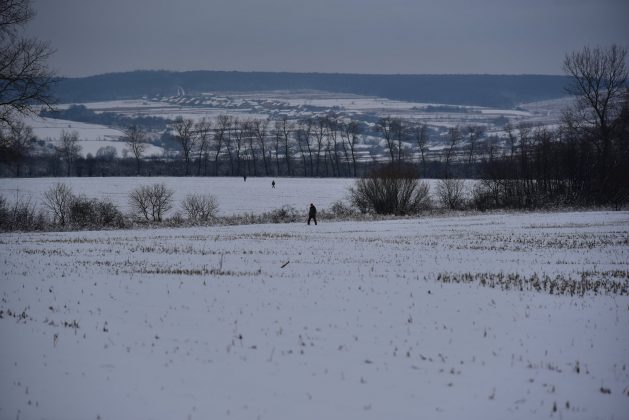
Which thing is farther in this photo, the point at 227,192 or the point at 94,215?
the point at 227,192

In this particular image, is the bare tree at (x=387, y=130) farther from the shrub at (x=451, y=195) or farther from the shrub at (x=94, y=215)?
the shrub at (x=94, y=215)

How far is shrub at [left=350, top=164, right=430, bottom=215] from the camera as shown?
52812 mm

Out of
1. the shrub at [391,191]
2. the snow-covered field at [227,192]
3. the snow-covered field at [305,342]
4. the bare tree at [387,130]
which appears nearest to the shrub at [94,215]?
the snow-covered field at [227,192]

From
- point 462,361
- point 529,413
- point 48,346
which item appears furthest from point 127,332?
point 529,413

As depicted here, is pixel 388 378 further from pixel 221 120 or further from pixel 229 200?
pixel 221 120

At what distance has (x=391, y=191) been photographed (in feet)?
174

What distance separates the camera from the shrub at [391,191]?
→ 173 feet

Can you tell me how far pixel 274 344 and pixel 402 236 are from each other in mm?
21821

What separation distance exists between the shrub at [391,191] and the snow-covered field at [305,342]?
33550mm

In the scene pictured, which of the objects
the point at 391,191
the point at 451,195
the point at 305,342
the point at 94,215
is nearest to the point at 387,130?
the point at 451,195

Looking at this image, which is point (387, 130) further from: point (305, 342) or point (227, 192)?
point (305, 342)

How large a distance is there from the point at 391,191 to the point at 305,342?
4326cm

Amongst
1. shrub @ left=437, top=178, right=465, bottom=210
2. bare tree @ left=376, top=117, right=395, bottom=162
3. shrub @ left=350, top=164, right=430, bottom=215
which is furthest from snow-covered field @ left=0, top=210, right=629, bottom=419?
bare tree @ left=376, top=117, right=395, bottom=162

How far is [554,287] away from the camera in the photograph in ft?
49.8
